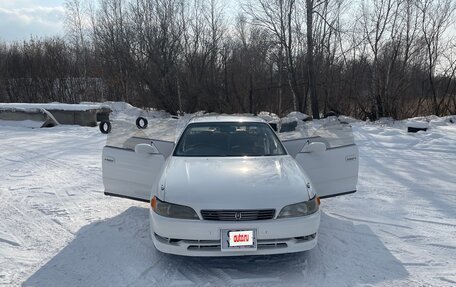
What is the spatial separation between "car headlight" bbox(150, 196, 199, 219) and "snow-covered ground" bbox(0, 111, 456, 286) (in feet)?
1.79

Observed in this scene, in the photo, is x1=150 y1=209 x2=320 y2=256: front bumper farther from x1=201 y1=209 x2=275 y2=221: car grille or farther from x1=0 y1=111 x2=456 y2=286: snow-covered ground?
x1=0 y1=111 x2=456 y2=286: snow-covered ground

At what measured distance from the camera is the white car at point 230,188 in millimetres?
Result: 3166

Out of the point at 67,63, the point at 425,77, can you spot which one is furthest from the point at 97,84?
the point at 425,77

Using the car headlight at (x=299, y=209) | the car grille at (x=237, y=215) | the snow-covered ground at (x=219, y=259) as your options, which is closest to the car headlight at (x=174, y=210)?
the car grille at (x=237, y=215)

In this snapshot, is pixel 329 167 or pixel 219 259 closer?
pixel 219 259

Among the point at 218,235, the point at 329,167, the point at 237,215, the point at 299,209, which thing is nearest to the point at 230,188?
the point at 237,215

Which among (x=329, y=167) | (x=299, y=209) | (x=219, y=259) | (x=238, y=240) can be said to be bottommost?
(x=219, y=259)

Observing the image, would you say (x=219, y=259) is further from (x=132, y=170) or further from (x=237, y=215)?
(x=132, y=170)

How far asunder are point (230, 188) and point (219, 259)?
757 mm

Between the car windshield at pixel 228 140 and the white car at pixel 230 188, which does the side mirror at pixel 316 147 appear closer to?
the white car at pixel 230 188

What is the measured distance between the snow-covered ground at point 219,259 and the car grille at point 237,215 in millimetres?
Answer: 540

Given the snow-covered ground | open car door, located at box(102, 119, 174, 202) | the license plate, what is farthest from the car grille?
open car door, located at box(102, 119, 174, 202)

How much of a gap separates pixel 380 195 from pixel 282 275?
3.09 m

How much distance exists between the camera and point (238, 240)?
123 inches
